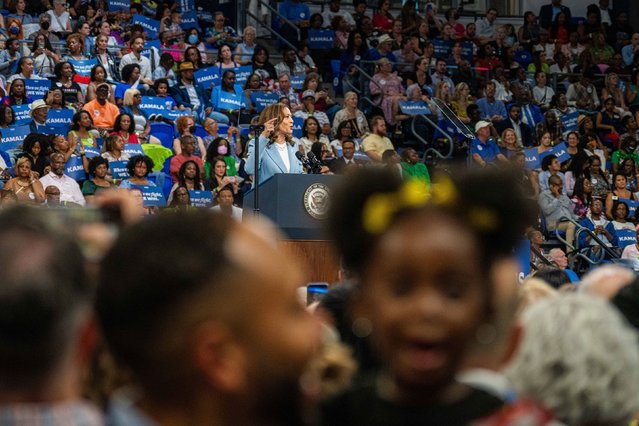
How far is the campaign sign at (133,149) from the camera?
12164mm

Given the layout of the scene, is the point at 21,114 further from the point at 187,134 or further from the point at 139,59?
the point at 139,59

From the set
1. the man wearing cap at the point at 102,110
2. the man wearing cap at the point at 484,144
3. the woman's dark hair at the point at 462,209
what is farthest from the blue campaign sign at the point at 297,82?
the woman's dark hair at the point at 462,209

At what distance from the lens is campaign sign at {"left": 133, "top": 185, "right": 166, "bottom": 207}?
10719 mm

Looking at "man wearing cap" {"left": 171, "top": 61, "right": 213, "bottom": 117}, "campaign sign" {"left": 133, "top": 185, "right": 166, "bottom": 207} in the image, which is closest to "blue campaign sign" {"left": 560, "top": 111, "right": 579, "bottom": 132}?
"man wearing cap" {"left": 171, "top": 61, "right": 213, "bottom": 117}

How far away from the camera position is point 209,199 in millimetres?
10719

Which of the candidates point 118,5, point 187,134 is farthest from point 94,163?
point 118,5

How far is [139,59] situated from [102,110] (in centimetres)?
170

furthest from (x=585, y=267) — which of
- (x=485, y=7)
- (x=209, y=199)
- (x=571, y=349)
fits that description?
(x=571, y=349)

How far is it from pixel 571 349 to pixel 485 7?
19553mm

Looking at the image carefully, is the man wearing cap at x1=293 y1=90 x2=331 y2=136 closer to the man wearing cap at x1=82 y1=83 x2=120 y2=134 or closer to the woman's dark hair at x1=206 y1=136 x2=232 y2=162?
the woman's dark hair at x1=206 y1=136 x2=232 y2=162

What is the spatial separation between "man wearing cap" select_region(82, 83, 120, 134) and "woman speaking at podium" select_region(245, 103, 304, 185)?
3939 millimetres

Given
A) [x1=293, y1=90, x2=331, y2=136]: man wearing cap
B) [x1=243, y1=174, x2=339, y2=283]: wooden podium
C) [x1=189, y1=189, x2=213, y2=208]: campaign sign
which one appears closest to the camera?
[x1=243, y1=174, x2=339, y2=283]: wooden podium

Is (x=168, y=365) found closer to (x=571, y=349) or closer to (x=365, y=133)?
(x=571, y=349)

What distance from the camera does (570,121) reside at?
16.8 meters
